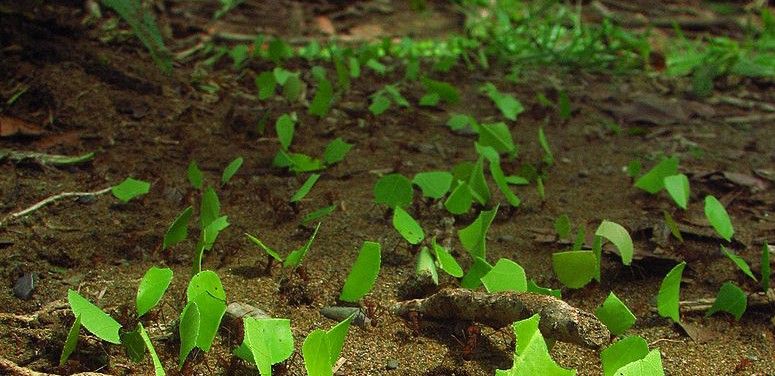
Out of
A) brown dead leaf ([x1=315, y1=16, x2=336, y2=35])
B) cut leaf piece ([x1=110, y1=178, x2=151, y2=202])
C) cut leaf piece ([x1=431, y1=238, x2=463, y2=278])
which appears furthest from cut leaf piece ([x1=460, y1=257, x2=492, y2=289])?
brown dead leaf ([x1=315, y1=16, x2=336, y2=35])

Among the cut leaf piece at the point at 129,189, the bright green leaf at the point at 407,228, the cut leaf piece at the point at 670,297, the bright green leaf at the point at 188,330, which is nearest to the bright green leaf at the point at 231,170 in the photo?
the cut leaf piece at the point at 129,189

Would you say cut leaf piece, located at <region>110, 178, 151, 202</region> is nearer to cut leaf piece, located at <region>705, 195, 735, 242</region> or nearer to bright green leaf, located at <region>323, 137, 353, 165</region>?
bright green leaf, located at <region>323, 137, 353, 165</region>

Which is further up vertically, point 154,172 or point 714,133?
point 154,172

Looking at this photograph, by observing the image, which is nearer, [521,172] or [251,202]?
[251,202]

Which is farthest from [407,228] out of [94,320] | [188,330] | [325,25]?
[325,25]

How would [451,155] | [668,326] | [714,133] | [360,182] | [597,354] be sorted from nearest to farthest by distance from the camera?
[597,354]
[668,326]
[360,182]
[451,155]
[714,133]

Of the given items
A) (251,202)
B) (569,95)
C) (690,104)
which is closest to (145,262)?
(251,202)

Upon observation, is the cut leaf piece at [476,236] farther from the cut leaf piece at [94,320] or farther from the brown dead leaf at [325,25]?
the brown dead leaf at [325,25]

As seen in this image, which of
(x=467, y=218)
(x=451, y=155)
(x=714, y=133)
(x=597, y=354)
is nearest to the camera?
(x=597, y=354)

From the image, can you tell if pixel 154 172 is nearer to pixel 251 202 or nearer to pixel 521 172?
pixel 251 202
